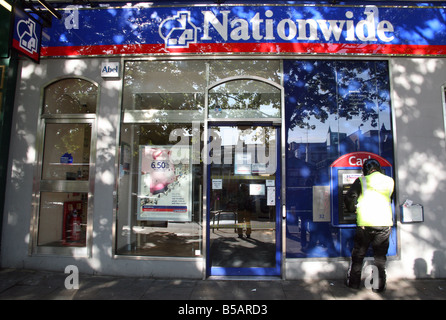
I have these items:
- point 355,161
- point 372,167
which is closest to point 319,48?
point 355,161

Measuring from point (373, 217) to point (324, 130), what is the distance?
1632mm

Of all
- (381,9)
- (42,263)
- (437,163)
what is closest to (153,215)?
(42,263)

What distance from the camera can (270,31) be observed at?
16.1 ft

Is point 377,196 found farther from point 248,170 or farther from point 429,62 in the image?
point 429,62

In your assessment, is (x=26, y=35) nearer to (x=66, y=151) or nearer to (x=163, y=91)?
(x=66, y=151)

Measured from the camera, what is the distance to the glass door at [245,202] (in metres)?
4.84

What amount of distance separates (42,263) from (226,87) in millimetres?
4453

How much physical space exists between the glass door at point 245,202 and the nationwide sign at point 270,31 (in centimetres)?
158

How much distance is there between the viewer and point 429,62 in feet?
16.1

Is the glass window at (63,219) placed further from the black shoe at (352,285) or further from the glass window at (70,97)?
the black shoe at (352,285)

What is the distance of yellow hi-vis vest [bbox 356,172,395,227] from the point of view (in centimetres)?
402
